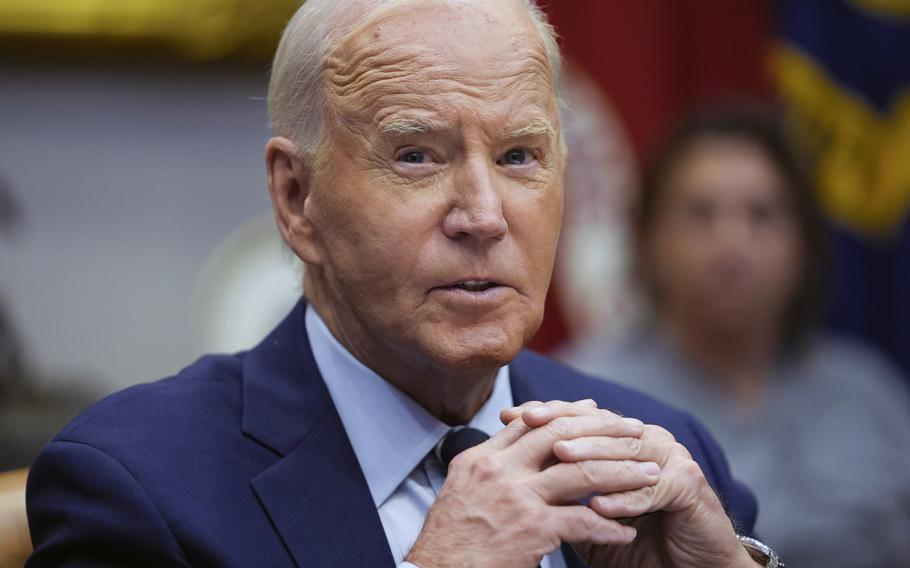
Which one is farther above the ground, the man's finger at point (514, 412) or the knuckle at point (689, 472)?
the man's finger at point (514, 412)

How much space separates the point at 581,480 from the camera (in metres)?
1.78

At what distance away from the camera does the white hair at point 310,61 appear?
77.7 inches

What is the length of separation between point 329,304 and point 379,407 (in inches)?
7.4

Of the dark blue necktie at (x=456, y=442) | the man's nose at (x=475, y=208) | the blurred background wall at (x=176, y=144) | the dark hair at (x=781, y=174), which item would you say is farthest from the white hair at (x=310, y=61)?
the dark hair at (x=781, y=174)

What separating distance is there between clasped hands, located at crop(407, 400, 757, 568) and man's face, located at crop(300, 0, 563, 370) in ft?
0.52

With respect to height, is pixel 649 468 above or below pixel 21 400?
above

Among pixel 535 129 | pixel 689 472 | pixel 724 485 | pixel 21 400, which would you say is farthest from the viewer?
pixel 21 400

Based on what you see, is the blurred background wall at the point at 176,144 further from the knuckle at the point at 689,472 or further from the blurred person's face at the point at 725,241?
the knuckle at the point at 689,472

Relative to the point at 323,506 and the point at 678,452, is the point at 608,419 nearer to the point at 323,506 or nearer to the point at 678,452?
the point at 678,452

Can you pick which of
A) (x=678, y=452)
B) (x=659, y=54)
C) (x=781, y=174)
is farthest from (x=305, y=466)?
(x=659, y=54)

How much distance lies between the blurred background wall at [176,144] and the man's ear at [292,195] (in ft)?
5.26

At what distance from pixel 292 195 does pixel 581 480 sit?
2.11ft

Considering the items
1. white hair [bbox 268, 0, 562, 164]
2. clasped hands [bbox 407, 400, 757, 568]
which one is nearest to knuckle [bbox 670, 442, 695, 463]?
clasped hands [bbox 407, 400, 757, 568]

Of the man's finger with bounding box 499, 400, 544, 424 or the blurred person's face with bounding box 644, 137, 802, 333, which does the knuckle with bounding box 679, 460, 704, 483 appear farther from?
the blurred person's face with bounding box 644, 137, 802, 333
